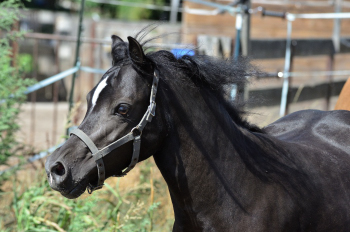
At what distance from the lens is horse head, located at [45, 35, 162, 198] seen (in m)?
2.32

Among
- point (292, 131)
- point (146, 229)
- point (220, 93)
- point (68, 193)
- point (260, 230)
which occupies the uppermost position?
point (220, 93)

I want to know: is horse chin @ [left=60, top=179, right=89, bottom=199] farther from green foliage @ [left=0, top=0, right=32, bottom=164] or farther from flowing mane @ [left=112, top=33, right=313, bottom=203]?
green foliage @ [left=0, top=0, right=32, bottom=164]

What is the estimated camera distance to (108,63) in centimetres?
1207

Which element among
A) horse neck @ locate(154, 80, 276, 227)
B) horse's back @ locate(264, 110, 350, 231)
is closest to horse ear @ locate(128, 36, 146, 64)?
horse neck @ locate(154, 80, 276, 227)

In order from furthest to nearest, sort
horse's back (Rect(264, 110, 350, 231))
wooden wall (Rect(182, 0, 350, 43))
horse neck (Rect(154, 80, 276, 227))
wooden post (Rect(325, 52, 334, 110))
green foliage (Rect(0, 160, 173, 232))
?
wooden wall (Rect(182, 0, 350, 43)) → wooden post (Rect(325, 52, 334, 110)) → green foliage (Rect(0, 160, 173, 232)) → horse's back (Rect(264, 110, 350, 231)) → horse neck (Rect(154, 80, 276, 227))

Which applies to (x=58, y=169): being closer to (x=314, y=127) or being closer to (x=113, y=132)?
(x=113, y=132)

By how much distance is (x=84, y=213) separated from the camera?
384 centimetres

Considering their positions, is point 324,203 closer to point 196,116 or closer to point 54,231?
point 196,116

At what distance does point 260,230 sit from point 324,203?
503mm

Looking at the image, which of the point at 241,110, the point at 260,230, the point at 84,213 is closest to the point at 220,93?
the point at 241,110

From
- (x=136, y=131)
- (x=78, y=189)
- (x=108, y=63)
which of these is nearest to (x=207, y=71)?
(x=136, y=131)

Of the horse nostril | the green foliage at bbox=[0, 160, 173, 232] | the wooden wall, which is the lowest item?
the green foliage at bbox=[0, 160, 173, 232]

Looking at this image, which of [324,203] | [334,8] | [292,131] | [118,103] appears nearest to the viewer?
[118,103]

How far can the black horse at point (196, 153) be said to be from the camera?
235cm
